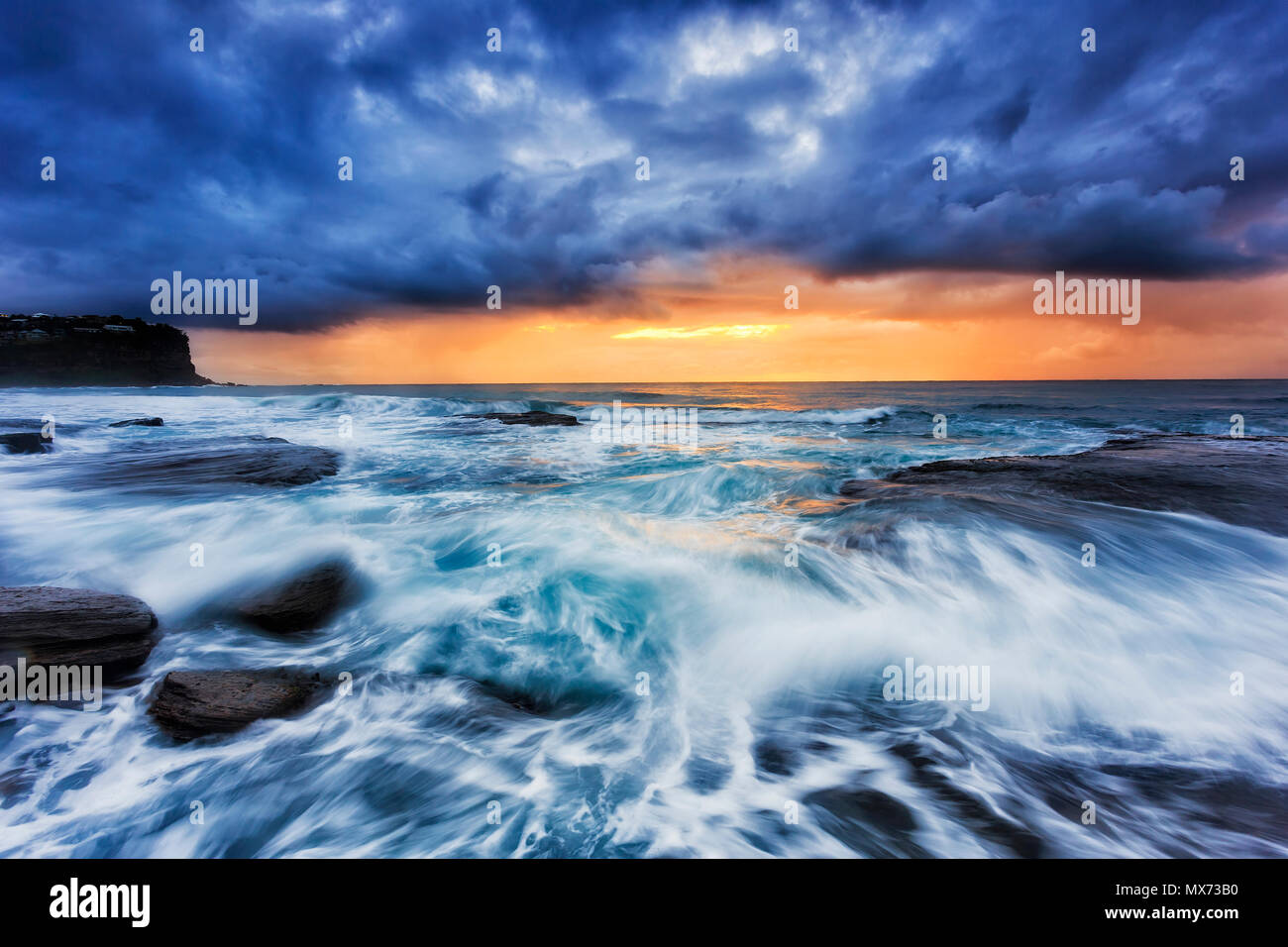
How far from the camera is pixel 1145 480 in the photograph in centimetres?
973

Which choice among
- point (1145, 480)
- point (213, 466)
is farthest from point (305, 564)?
point (1145, 480)

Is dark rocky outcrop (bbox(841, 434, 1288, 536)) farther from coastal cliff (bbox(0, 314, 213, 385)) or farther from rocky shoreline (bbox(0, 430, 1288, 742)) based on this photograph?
coastal cliff (bbox(0, 314, 213, 385))

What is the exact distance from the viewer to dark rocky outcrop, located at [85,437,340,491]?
10.9 m

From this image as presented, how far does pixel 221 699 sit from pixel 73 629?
184 cm

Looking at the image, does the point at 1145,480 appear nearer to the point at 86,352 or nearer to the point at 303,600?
the point at 303,600

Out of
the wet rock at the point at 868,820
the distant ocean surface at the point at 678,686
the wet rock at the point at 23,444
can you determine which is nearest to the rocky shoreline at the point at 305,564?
the distant ocean surface at the point at 678,686

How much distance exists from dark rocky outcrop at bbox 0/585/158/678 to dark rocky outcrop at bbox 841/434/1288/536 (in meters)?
10.8

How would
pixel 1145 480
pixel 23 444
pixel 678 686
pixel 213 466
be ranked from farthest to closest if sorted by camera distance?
pixel 23 444, pixel 213 466, pixel 1145 480, pixel 678 686

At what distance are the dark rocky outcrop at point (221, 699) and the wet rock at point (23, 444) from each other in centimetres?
1687

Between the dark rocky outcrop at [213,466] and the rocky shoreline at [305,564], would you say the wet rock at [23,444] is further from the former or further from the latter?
the dark rocky outcrop at [213,466]

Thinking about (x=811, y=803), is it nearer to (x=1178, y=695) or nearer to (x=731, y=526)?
(x=1178, y=695)

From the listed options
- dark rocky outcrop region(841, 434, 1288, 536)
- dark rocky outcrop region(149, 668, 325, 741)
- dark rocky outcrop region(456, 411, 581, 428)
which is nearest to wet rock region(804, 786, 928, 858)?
dark rocky outcrop region(149, 668, 325, 741)

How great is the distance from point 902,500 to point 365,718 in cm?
888

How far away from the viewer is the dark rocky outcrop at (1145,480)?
8.23 metres
